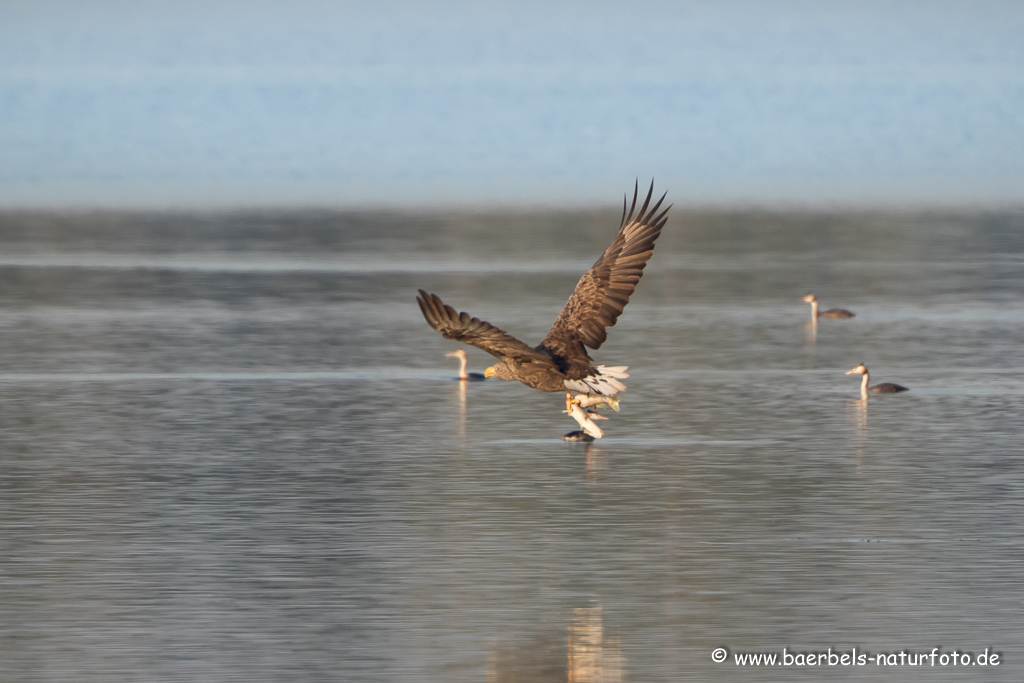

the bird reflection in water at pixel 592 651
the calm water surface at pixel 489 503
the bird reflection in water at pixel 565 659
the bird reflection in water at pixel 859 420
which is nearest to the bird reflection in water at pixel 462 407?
the calm water surface at pixel 489 503

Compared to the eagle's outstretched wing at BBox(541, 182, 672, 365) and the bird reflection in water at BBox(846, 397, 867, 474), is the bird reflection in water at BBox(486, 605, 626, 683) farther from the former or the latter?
the bird reflection in water at BBox(846, 397, 867, 474)

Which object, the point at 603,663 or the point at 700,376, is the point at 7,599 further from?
the point at 700,376

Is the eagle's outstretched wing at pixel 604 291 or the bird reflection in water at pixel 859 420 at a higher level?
the eagle's outstretched wing at pixel 604 291

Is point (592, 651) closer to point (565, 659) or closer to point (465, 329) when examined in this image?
point (565, 659)

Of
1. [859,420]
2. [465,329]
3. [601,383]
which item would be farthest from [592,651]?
[859,420]

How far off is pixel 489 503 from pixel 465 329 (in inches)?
112

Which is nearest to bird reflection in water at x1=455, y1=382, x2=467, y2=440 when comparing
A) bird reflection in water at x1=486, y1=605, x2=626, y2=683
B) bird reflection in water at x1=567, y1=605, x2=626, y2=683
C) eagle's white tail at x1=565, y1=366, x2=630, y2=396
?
eagle's white tail at x1=565, y1=366, x2=630, y2=396

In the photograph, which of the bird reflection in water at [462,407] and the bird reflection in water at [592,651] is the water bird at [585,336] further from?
the bird reflection in water at [462,407]

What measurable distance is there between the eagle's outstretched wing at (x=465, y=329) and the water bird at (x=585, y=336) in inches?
0.5

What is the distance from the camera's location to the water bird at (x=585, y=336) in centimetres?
1570

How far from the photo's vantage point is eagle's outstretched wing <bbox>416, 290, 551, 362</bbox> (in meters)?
14.1

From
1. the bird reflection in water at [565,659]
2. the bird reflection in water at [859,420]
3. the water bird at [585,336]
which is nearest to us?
the bird reflection in water at [565,659]

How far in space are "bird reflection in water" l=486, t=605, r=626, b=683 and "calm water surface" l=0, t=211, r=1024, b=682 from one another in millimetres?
25

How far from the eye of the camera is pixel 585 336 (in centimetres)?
1678
